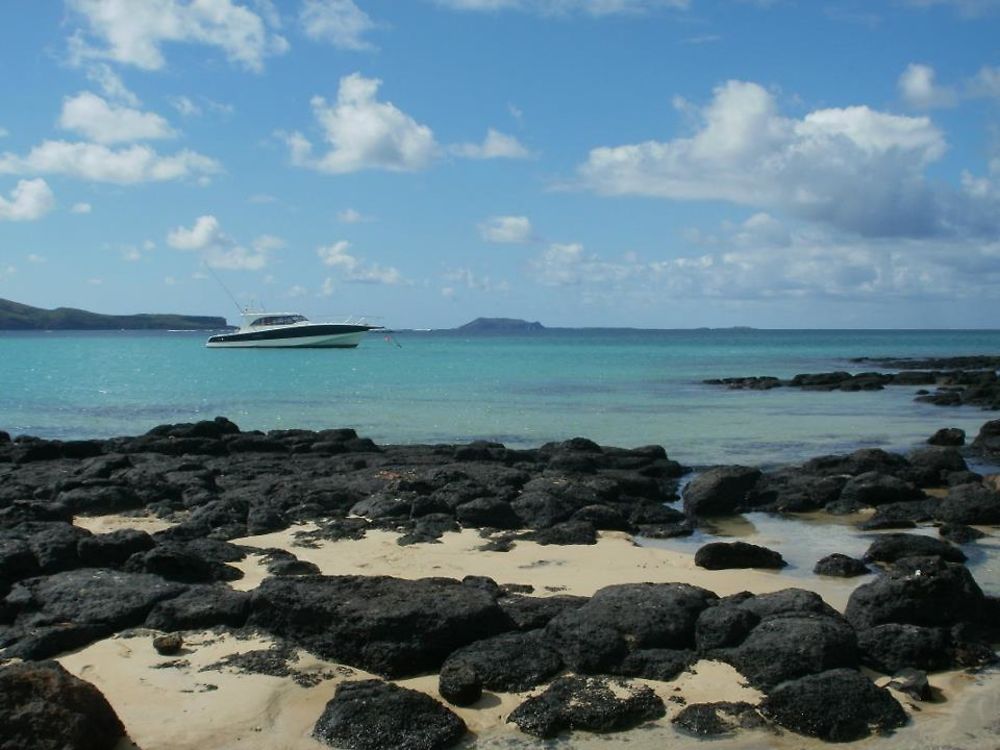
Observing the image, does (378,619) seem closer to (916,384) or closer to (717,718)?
(717,718)

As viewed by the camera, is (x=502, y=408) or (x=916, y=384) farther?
(x=916, y=384)

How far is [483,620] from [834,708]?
2563 millimetres

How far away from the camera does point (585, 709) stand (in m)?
6.32

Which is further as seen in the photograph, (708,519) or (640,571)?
(708,519)

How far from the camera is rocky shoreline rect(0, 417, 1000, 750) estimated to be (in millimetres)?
6207

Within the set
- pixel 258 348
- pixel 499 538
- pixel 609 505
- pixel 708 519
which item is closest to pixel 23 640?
pixel 499 538

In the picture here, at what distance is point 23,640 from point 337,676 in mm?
2541

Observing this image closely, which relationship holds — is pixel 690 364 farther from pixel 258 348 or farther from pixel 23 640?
pixel 23 640

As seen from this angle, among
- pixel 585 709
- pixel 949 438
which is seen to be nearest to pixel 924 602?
pixel 585 709

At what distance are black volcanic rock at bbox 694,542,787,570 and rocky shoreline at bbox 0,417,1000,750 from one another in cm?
2

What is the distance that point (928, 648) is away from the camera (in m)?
7.19

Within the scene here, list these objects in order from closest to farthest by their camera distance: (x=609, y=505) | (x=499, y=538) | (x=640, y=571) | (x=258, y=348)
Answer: (x=640, y=571) → (x=499, y=538) → (x=609, y=505) → (x=258, y=348)

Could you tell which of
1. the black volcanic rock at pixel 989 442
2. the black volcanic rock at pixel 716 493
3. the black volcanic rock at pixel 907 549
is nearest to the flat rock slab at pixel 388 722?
the black volcanic rock at pixel 907 549

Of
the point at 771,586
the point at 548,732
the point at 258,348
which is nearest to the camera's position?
the point at 548,732
